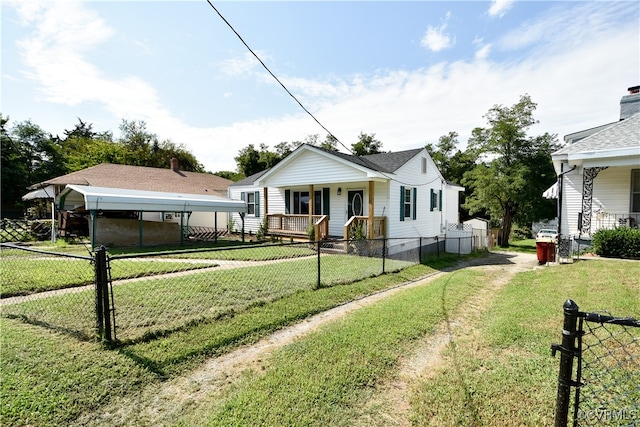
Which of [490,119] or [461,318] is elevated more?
[490,119]

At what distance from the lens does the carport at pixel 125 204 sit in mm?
11289

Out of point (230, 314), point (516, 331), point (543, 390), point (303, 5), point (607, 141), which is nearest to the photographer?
point (543, 390)

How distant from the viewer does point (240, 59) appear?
7230mm

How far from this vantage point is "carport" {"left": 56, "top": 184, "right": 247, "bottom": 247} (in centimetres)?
1129

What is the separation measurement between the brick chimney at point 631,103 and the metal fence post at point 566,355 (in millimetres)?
16092

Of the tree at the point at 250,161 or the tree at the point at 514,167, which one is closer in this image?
the tree at the point at 514,167

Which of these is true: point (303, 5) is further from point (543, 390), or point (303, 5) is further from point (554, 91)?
point (554, 91)

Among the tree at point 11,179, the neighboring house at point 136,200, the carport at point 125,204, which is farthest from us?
the tree at point 11,179

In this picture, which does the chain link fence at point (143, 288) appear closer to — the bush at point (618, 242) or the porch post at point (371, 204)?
the porch post at point (371, 204)

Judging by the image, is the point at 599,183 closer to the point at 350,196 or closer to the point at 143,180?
the point at 350,196

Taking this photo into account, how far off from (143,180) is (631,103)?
2677 cm

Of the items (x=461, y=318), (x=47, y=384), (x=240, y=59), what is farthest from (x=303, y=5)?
(x=47, y=384)

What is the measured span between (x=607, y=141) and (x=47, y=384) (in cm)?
1426

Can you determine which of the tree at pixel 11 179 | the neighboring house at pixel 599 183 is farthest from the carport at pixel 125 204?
the tree at pixel 11 179
